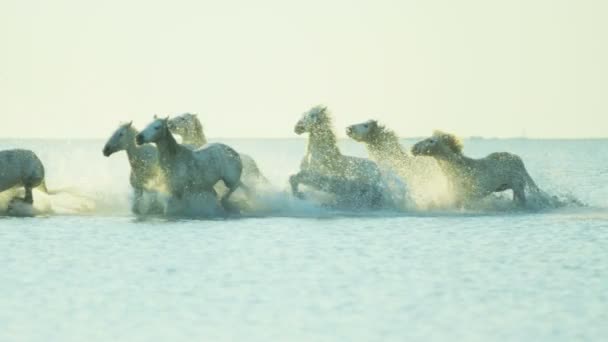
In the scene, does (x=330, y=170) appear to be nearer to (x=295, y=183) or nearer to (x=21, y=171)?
(x=295, y=183)

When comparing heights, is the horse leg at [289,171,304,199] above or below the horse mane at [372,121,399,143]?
below

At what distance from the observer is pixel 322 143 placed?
25.1 metres

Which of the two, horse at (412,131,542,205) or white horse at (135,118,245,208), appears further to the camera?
horse at (412,131,542,205)

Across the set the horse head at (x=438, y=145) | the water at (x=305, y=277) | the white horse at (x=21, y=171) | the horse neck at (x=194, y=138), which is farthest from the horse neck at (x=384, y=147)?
the white horse at (x=21, y=171)

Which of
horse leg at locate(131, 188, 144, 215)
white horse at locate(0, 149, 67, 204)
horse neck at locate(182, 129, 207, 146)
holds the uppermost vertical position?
horse neck at locate(182, 129, 207, 146)

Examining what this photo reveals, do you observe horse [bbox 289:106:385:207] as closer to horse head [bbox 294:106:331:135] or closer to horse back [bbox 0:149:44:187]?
horse head [bbox 294:106:331:135]

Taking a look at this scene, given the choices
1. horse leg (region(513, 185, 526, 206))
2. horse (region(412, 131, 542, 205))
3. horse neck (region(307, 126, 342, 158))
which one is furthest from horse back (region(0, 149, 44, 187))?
horse leg (region(513, 185, 526, 206))

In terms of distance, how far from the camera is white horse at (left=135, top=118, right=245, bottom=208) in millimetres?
22578

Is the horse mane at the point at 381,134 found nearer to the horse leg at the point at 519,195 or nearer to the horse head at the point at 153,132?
the horse leg at the point at 519,195

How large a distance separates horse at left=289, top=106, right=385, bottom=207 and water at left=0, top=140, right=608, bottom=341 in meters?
0.60

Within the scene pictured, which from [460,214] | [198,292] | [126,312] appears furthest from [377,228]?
[126,312]

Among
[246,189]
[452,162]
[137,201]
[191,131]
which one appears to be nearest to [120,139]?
[137,201]

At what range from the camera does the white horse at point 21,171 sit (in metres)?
23.1

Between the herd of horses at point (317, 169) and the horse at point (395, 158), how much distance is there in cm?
2
